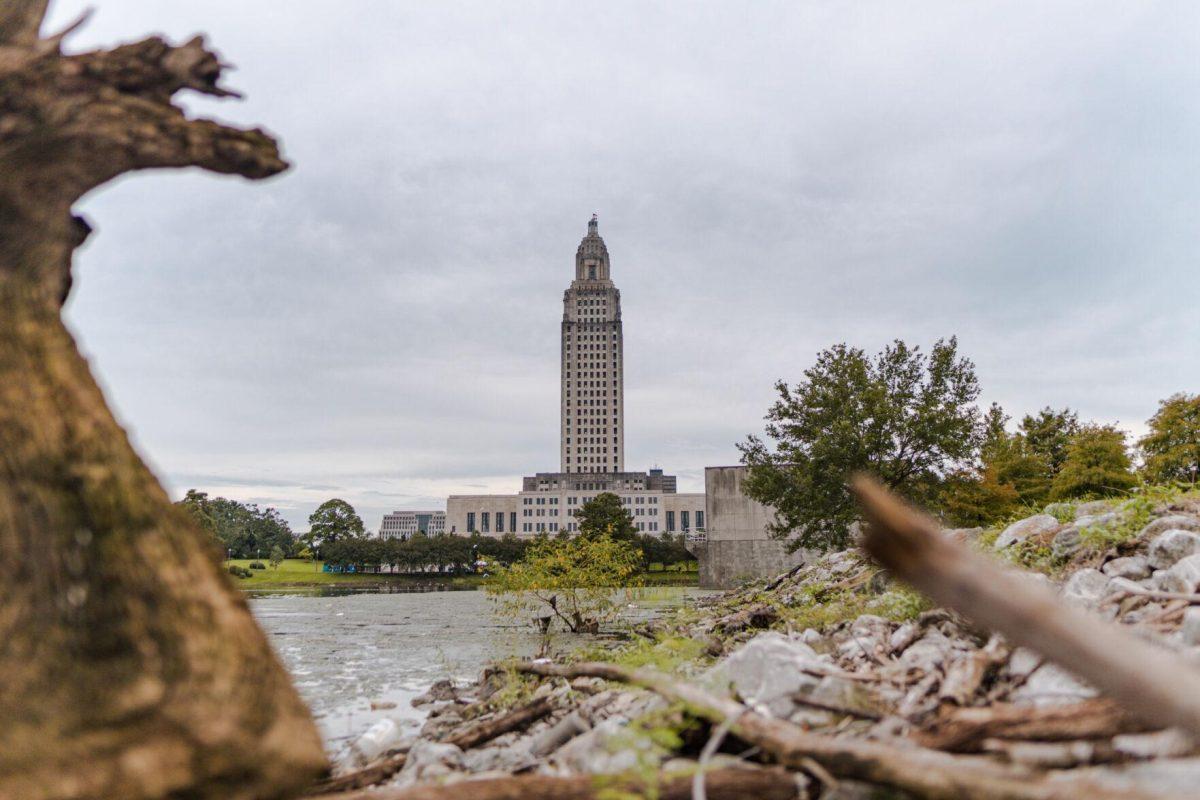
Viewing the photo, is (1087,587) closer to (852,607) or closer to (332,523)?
(852,607)

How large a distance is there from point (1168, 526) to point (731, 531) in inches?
1776

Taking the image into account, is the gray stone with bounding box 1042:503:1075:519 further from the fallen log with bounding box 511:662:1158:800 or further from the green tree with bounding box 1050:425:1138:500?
the green tree with bounding box 1050:425:1138:500

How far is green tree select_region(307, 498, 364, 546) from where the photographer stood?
99.3m

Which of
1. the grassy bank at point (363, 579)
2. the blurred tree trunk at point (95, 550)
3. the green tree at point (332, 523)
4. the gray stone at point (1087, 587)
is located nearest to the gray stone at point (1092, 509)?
the gray stone at point (1087, 587)

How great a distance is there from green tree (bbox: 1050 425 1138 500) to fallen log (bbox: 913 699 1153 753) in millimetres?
30427

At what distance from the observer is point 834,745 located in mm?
2291

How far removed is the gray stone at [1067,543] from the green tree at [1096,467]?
25.5 meters

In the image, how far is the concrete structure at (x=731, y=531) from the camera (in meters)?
49.0

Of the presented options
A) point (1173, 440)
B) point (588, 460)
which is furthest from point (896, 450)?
point (588, 460)

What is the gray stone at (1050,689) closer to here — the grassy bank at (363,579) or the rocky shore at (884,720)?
the rocky shore at (884,720)

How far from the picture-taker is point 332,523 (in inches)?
3957

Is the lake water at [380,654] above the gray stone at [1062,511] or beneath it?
beneath

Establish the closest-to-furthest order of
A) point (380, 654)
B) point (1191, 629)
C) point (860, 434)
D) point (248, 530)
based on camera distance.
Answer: point (1191, 629) → point (380, 654) → point (860, 434) → point (248, 530)

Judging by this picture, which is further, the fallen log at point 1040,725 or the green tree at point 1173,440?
the green tree at point 1173,440
